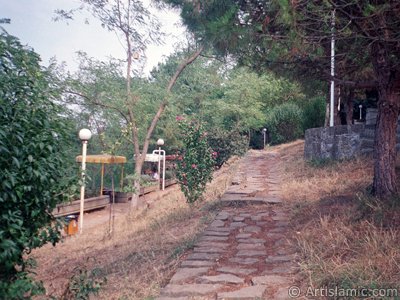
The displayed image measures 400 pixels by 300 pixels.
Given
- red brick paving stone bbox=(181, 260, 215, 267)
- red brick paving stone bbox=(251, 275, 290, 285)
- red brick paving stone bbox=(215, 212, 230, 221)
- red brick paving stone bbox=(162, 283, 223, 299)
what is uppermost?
red brick paving stone bbox=(215, 212, 230, 221)

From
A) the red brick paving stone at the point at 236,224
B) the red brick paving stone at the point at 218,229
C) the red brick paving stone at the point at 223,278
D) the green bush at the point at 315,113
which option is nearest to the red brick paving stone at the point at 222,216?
the red brick paving stone at the point at 236,224

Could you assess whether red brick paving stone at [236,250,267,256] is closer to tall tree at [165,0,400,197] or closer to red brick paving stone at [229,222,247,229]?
red brick paving stone at [229,222,247,229]

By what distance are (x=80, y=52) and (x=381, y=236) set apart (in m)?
9.97

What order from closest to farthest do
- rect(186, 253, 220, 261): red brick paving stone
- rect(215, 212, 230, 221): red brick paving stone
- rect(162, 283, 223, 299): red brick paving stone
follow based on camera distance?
rect(162, 283, 223, 299): red brick paving stone → rect(186, 253, 220, 261): red brick paving stone → rect(215, 212, 230, 221): red brick paving stone

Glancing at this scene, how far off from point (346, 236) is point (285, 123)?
61.1ft

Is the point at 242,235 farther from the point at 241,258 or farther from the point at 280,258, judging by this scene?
the point at 280,258

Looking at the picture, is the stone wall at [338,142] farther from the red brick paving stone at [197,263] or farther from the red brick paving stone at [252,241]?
the red brick paving stone at [197,263]

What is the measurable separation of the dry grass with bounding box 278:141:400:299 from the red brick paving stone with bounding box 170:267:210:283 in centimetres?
96

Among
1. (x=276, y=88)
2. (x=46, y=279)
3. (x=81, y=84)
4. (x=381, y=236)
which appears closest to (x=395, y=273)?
(x=381, y=236)

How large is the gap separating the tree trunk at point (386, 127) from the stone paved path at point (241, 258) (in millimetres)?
1370

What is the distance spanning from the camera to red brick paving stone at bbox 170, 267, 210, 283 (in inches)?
161

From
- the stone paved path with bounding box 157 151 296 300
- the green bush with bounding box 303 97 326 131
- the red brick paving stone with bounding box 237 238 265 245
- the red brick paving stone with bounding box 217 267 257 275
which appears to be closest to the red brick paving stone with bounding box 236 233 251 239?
the stone paved path with bounding box 157 151 296 300

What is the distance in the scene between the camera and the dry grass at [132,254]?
14.4 ft

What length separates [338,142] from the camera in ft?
35.3
